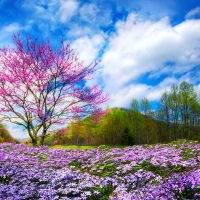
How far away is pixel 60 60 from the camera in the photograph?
65.0 ft

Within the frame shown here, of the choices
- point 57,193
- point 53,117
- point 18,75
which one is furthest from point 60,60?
point 57,193

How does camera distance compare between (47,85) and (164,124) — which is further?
→ (164,124)

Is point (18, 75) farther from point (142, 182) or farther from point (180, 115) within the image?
point (180, 115)

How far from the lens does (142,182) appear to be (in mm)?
5398

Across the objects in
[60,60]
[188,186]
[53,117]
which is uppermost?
[60,60]

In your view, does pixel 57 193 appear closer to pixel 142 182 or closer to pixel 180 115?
pixel 142 182

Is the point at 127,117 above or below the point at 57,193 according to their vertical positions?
above

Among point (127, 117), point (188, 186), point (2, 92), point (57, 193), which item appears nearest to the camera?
point (188, 186)

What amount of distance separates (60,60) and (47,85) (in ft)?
7.79

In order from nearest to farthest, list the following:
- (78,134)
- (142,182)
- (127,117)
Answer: (142,182)
(127,117)
(78,134)

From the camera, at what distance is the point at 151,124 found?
34.2 meters

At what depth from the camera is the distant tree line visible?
3148 cm

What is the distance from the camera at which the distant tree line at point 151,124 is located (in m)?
31.5

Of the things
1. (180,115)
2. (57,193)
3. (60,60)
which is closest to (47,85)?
(60,60)
